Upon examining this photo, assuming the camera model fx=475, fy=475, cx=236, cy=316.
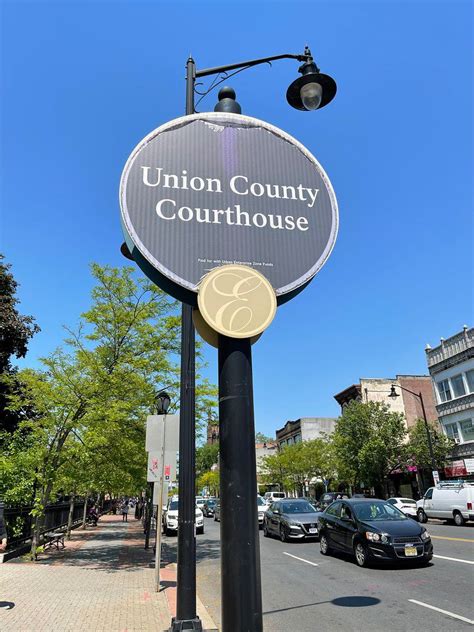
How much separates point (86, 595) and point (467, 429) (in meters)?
33.3

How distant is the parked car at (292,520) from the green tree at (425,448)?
21.3 meters

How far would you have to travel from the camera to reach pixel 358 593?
28.1 feet

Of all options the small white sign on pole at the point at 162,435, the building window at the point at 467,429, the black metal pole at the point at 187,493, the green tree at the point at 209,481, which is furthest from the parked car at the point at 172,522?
the green tree at the point at 209,481

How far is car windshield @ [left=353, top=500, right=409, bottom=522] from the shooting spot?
11.7 meters

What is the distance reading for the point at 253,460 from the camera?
2.83 metres

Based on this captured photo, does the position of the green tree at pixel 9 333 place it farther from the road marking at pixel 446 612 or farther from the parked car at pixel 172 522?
the road marking at pixel 446 612

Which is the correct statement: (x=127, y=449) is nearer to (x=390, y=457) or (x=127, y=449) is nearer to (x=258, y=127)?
(x=258, y=127)

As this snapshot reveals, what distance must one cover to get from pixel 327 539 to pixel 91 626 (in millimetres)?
8383

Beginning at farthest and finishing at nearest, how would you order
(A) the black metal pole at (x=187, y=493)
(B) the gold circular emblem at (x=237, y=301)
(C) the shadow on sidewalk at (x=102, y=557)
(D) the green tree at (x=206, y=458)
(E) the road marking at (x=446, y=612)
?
(D) the green tree at (x=206, y=458)
(C) the shadow on sidewalk at (x=102, y=557)
(E) the road marking at (x=446, y=612)
(A) the black metal pole at (x=187, y=493)
(B) the gold circular emblem at (x=237, y=301)

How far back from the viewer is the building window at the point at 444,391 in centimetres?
3812

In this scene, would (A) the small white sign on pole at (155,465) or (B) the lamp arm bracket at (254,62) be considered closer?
(B) the lamp arm bracket at (254,62)

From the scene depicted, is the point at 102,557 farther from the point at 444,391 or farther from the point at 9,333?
the point at 444,391

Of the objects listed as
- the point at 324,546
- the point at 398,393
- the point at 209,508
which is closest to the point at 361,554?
the point at 324,546

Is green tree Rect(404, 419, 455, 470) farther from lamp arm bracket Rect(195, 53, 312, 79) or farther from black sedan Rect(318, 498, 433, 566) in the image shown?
lamp arm bracket Rect(195, 53, 312, 79)
